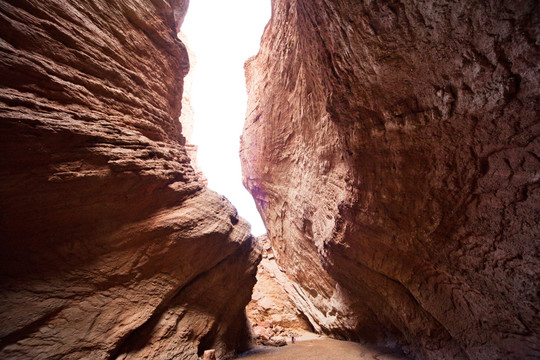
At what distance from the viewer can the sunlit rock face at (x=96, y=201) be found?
9.34ft

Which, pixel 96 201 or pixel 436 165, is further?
pixel 96 201

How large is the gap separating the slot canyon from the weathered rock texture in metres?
5.46

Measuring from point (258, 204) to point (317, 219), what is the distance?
8726mm

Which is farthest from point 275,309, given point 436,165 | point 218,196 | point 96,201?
point 436,165

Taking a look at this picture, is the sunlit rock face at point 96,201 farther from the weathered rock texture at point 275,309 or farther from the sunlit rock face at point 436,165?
the weathered rock texture at point 275,309

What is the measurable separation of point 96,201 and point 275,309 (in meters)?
10.7

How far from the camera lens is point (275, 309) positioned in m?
11.5

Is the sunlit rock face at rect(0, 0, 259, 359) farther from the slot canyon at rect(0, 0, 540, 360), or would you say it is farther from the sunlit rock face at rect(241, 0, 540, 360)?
the sunlit rock face at rect(241, 0, 540, 360)

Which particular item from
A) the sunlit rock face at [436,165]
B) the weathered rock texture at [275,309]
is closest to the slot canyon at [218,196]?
the sunlit rock face at [436,165]

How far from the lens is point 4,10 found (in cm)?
282

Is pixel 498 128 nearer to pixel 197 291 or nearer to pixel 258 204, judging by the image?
pixel 197 291

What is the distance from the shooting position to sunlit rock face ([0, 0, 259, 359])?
285 cm

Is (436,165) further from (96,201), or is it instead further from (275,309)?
(275,309)

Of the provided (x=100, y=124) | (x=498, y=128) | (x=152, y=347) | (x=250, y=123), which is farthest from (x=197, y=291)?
(x=250, y=123)
